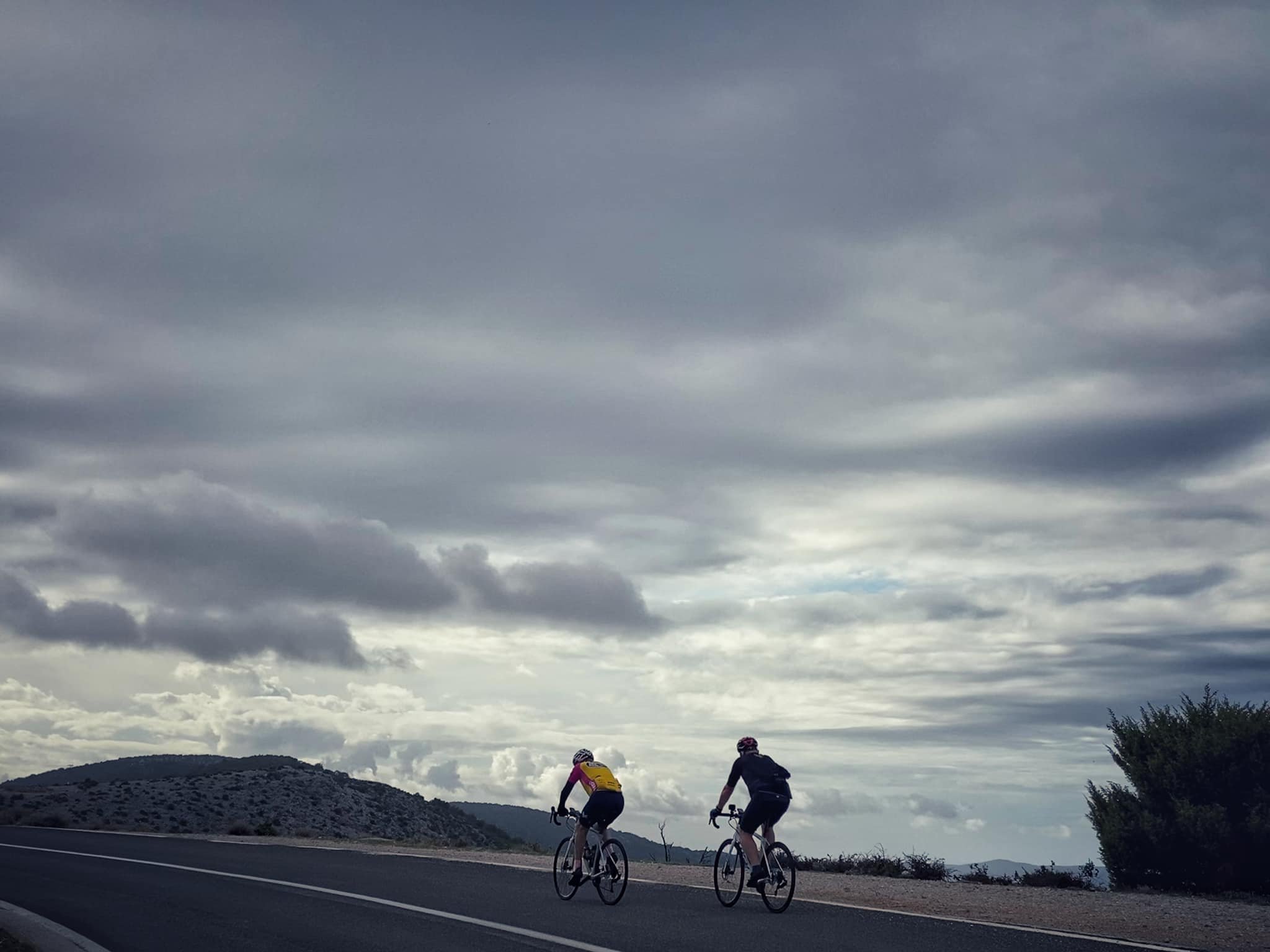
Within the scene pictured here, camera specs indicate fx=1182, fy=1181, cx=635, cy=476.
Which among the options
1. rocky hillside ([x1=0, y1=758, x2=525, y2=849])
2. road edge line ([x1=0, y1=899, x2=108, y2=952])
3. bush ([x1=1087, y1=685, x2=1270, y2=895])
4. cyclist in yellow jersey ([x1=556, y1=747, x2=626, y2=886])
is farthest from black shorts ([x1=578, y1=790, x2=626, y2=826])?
rocky hillside ([x1=0, y1=758, x2=525, y2=849])

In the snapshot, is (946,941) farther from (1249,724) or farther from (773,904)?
(1249,724)

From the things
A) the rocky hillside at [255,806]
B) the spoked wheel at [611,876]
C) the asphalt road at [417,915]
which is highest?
the spoked wheel at [611,876]

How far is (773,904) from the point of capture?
611 inches

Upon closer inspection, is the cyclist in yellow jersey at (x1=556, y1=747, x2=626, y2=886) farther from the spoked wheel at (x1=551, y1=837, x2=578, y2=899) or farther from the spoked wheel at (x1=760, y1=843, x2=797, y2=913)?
the spoked wheel at (x1=760, y1=843, x2=797, y2=913)

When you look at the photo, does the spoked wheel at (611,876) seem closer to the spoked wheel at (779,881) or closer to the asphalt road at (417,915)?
the asphalt road at (417,915)

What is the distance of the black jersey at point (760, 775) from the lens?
51.5 feet

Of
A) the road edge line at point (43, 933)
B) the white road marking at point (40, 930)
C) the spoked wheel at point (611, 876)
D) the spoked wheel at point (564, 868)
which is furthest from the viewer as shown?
the spoked wheel at point (564, 868)

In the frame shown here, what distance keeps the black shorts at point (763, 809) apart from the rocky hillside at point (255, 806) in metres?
36.9

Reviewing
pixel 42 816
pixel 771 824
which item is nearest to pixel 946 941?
pixel 771 824

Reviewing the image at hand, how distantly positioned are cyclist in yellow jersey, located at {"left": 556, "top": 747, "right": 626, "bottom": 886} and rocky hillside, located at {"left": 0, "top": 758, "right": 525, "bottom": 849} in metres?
35.3

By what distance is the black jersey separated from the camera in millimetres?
15695

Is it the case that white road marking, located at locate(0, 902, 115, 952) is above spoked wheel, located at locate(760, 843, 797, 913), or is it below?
below

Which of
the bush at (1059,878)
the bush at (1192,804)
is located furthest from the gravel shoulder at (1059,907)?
the bush at (1192,804)

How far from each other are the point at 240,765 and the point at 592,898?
201 ft
